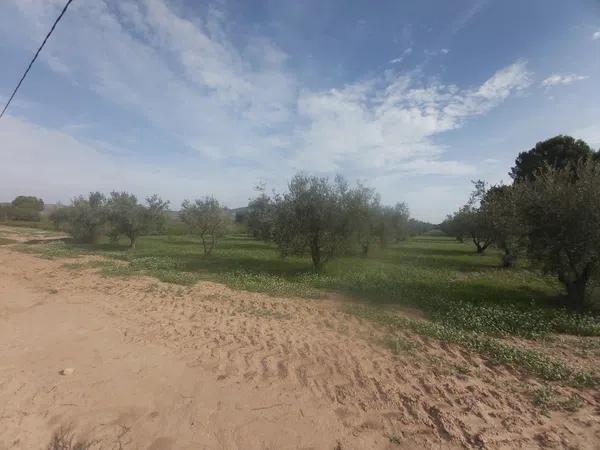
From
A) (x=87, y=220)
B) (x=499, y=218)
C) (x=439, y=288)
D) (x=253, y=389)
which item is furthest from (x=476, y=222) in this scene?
(x=87, y=220)

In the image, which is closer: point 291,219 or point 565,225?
point 565,225

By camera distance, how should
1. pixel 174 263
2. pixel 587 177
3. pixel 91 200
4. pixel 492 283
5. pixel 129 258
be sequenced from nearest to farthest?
1. pixel 587 177
2. pixel 492 283
3. pixel 174 263
4. pixel 129 258
5. pixel 91 200

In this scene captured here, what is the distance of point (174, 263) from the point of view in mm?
20000

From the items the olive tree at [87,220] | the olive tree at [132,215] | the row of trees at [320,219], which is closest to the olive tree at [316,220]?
the row of trees at [320,219]

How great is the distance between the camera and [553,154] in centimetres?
3628

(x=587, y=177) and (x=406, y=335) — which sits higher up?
(x=587, y=177)

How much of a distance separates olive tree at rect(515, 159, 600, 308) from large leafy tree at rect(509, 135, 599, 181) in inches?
952

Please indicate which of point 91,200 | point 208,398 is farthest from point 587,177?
point 91,200

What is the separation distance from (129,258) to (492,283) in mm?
23204

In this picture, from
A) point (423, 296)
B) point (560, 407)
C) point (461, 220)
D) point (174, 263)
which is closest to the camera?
point (560, 407)

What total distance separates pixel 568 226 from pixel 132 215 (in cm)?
3244

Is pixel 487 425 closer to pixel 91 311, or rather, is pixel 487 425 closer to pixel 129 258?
pixel 91 311

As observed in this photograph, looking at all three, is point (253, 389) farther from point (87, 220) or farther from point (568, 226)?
point (87, 220)

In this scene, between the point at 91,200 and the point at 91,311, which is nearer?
the point at 91,311
